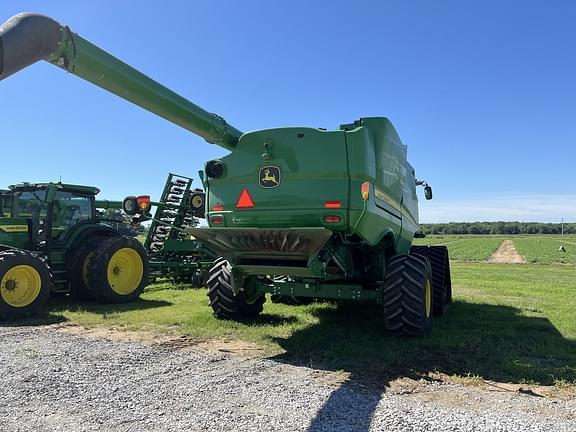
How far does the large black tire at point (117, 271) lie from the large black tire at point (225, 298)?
3.25m

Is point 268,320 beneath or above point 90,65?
beneath

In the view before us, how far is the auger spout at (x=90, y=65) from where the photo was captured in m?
4.10

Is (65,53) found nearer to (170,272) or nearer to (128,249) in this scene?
(128,249)

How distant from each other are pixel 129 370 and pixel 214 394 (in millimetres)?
1237

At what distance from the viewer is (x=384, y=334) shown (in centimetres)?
706

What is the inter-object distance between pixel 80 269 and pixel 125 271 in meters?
0.94

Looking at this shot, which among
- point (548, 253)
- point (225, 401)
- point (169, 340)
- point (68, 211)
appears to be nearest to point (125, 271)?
point (68, 211)

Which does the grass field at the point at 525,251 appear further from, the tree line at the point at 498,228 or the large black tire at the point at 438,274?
the tree line at the point at 498,228

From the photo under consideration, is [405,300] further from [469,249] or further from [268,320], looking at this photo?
[469,249]

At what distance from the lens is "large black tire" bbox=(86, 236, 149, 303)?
10.0 m

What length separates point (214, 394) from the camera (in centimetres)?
446

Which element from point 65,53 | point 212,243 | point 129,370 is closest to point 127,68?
point 65,53

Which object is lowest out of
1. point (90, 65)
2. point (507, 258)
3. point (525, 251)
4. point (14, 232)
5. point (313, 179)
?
point (507, 258)

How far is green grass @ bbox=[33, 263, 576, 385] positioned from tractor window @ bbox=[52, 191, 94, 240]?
1548 mm
